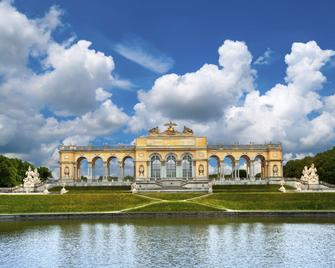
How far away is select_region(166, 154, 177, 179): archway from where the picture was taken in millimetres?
91688

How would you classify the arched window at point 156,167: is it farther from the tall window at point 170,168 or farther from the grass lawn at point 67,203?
the grass lawn at point 67,203

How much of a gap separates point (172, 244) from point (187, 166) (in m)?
64.8

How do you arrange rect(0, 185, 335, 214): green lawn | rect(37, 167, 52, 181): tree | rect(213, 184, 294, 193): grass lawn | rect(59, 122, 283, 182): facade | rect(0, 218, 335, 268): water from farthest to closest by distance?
rect(37, 167, 52, 181): tree < rect(59, 122, 283, 182): facade < rect(213, 184, 294, 193): grass lawn < rect(0, 185, 335, 214): green lawn < rect(0, 218, 335, 268): water

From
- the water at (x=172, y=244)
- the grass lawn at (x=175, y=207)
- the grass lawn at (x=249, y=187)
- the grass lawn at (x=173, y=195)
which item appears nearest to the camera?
the water at (x=172, y=244)

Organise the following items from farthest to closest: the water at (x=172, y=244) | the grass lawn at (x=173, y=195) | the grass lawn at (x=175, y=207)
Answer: the grass lawn at (x=173, y=195) → the grass lawn at (x=175, y=207) → the water at (x=172, y=244)

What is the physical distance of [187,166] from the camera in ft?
302

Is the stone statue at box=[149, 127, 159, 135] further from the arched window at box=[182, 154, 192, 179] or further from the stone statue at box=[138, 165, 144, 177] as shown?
the arched window at box=[182, 154, 192, 179]

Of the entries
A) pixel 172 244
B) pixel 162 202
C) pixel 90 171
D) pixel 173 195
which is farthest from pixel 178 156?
pixel 172 244

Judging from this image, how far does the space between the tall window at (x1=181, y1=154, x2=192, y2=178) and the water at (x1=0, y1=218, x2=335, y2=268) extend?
52.2 m

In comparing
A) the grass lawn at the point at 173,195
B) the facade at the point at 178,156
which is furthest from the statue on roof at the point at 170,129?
the grass lawn at the point at 173,195

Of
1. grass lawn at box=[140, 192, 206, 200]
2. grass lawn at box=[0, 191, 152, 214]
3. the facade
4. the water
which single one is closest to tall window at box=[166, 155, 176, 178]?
the facade

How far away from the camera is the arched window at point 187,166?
9169 cm

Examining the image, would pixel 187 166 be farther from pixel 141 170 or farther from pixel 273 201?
pixel 273 201

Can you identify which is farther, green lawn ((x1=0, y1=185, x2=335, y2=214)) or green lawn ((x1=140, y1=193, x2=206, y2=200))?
green lawn ((x1=140, y1=193, x2=206, y2=200))
